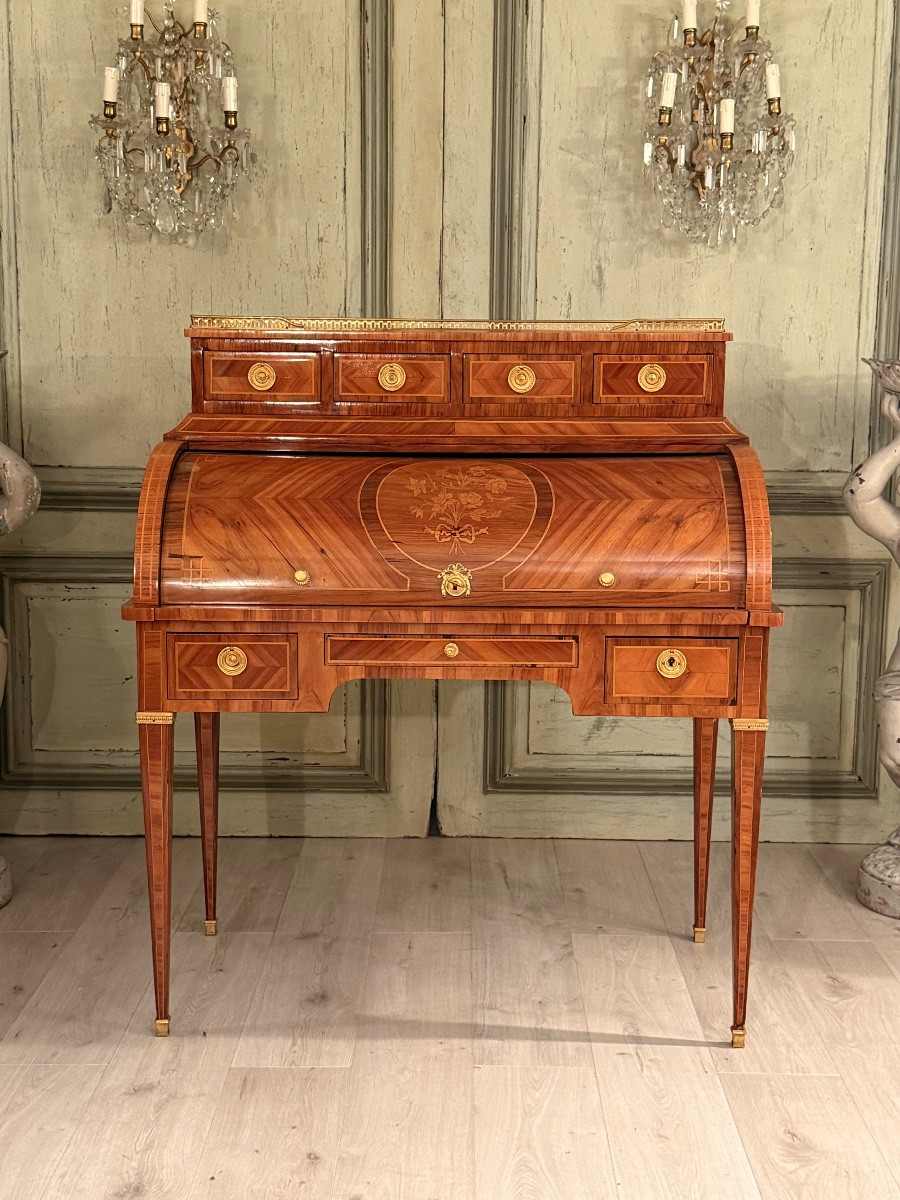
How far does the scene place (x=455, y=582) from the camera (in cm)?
225

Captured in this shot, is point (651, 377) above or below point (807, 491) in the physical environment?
above

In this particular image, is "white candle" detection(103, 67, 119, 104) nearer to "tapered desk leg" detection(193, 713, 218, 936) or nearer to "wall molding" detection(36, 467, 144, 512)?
"wall molding" detection(36, 467, 144, 512)

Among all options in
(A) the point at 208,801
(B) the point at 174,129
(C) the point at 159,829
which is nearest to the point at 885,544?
(A) the point at 208,801

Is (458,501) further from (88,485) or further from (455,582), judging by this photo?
(88,485)

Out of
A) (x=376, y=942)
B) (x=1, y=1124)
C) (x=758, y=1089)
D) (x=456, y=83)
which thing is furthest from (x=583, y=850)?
(x=456, y=83)

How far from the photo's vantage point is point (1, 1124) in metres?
2.05

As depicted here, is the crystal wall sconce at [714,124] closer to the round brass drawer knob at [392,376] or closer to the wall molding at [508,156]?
the wall molding at [508,156]

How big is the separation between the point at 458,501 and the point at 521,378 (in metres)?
0.33

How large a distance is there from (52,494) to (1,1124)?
5.79 ft

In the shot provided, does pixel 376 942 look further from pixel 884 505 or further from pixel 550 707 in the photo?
pixel 884 505

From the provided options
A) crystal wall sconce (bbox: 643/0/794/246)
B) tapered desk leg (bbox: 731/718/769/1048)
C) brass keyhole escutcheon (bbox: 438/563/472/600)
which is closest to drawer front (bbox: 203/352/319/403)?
brass keyhole escutcheon (bbox: 438/563/472/600)

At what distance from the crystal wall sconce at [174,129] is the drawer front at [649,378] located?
1267 mm

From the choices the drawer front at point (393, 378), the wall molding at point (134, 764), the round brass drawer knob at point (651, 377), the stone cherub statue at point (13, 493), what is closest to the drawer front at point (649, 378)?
the round brass drawer knob at point (651, 377)

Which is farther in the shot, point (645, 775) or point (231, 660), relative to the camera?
point (645, 775)
